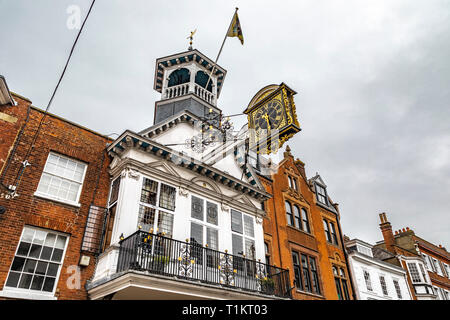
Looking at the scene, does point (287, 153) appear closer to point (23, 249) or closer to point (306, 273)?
point (306, 273)

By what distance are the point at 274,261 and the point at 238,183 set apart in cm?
470

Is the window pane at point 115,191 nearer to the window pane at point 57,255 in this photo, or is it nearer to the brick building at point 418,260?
the window pane at point 57,255

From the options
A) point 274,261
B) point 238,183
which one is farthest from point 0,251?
point 274,261

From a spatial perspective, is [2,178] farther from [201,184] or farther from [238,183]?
[238,183]

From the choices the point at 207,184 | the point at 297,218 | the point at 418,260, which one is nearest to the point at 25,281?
the point at 207,184

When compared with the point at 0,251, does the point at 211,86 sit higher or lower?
higher

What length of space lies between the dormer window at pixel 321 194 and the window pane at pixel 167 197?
14.2 metres

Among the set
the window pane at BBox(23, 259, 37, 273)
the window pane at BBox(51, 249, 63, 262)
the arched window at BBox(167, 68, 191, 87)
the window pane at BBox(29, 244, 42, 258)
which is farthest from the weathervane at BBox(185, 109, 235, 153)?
the window pane at BBox(23, 259, 37, 273)

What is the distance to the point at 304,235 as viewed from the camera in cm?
1955

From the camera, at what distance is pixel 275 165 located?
21047 mm

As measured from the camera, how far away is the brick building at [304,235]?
1738 centimetres

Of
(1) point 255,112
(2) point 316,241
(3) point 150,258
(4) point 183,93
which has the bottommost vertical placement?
(3) point 150,258
